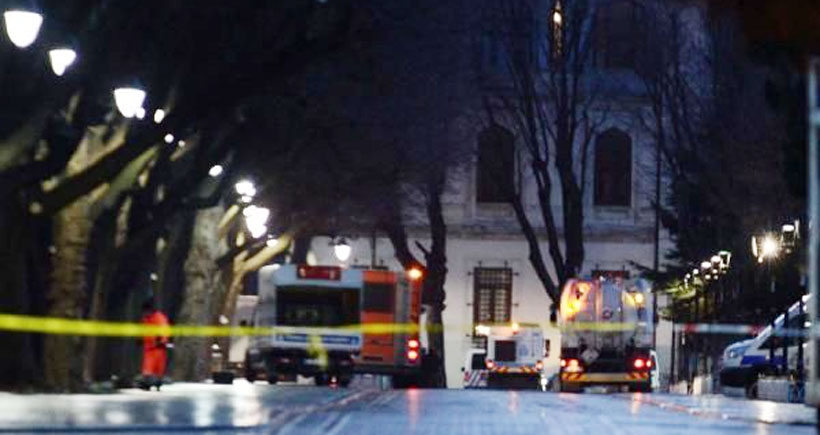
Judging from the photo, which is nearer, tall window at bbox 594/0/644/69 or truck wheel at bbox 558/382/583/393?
truck wheel at bbox 558/382/583/393

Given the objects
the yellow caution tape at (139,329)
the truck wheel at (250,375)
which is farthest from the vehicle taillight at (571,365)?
the truck wheel at (250,375)

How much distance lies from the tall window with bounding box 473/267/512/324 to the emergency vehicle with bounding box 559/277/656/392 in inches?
1186

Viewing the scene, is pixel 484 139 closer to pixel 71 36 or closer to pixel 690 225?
pixel 690 225

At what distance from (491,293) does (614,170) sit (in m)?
6.77

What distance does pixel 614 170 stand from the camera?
88375mm

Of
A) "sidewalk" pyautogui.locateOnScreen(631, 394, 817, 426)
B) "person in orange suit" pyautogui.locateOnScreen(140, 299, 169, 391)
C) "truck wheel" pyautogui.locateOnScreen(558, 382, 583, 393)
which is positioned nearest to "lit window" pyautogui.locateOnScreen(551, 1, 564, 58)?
→ "truck wheel" pyautogui.locateOnScreen(558, 382, 583, 393)

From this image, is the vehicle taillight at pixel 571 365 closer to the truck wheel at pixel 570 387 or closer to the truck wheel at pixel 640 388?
the truck wheel at pixel 570 387

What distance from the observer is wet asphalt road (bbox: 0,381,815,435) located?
2472 cm

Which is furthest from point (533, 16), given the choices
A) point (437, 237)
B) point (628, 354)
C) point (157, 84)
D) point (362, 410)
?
point (362, 410)

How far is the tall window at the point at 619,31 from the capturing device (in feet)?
240

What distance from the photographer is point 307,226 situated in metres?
57.3

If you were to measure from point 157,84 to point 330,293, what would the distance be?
21086 millimetres

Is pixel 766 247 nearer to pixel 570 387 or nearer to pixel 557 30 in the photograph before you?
pixel 570 387

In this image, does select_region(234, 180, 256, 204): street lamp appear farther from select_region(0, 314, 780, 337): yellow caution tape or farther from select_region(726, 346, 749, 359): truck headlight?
select_region(726, 346, 749, 359): truck headlight
